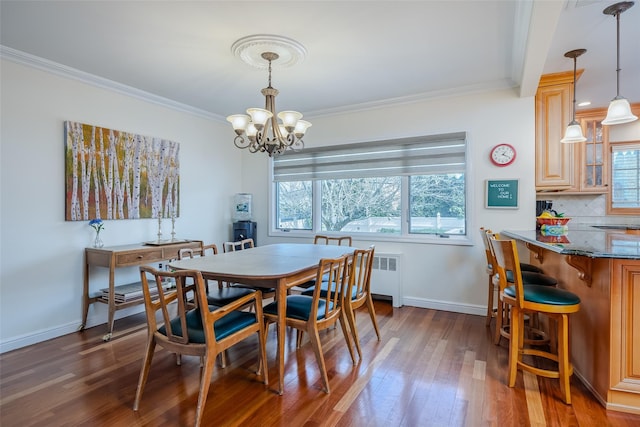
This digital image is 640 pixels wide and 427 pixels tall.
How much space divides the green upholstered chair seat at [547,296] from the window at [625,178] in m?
3.20

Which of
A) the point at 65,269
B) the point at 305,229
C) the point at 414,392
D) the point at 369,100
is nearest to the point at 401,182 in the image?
the point at 369,100

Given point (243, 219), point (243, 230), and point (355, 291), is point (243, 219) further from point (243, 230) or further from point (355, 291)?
point (355, 291)

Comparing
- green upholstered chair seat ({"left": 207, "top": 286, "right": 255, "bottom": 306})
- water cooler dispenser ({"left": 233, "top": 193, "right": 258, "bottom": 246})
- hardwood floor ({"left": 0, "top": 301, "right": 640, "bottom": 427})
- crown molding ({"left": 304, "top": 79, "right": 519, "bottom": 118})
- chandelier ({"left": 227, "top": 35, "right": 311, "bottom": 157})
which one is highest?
crown molding ({"left": 304, "top": 79, "right": 519, "bottom": 118})

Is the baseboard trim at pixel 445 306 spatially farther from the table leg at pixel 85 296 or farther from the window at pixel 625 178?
the table leg at pixel 85 296

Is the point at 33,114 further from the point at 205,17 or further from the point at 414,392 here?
the point at 414,392

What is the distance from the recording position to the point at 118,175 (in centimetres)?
352

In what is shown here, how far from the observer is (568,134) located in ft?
9.71

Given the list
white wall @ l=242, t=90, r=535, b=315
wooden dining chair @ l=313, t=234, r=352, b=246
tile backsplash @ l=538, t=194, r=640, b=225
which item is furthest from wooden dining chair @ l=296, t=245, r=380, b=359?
tile backsplash @ l=538, t=194, r=640, b=225

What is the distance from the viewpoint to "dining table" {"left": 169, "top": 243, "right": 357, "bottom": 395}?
2.12 metres

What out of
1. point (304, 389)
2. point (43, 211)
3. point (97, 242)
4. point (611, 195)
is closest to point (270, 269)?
point (304, 389)

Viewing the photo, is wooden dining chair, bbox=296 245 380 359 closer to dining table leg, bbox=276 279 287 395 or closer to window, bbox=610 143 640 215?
dining table leg, bbox=276 279 287 395

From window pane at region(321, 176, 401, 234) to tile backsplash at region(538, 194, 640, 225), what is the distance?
6.54ft

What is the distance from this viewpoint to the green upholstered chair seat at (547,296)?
2034 mm

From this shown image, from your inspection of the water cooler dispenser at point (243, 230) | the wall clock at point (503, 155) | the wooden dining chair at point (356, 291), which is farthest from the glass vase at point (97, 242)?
the wall clock at point (503, 155)
